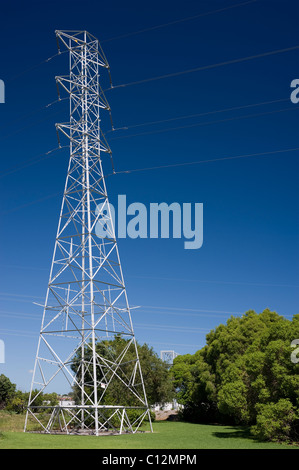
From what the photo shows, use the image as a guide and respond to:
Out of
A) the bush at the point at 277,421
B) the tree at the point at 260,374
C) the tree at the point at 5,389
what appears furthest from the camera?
the tree at the point at 5,389

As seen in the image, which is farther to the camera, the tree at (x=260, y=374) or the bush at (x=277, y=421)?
the tree at (x=260, y=374)

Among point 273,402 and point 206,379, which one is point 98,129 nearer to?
point 273,402

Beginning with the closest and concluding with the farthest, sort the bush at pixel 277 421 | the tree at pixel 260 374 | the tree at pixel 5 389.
→ the bush at pixel 277 421
the tree at pixel 260 374
the tree at pixel 5 389

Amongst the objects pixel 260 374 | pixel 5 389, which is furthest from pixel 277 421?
pixel 5 389

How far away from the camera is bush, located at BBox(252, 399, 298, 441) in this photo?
2064 centimetres

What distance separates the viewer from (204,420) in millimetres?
49188

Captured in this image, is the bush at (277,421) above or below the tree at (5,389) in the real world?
above

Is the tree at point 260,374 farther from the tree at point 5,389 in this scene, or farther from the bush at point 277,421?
the tree at point 5,389

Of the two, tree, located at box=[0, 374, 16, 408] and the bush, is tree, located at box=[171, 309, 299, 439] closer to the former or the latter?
the bush

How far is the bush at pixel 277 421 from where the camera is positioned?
67.7 feet

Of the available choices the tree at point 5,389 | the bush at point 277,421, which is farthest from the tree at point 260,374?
the tree at point 5,389

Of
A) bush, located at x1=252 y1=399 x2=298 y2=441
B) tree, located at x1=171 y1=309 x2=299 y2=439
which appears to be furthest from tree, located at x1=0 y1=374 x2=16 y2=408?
bush, located at x1=252 y1=399 x2=298 y2=441

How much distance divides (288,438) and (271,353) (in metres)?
3.90
